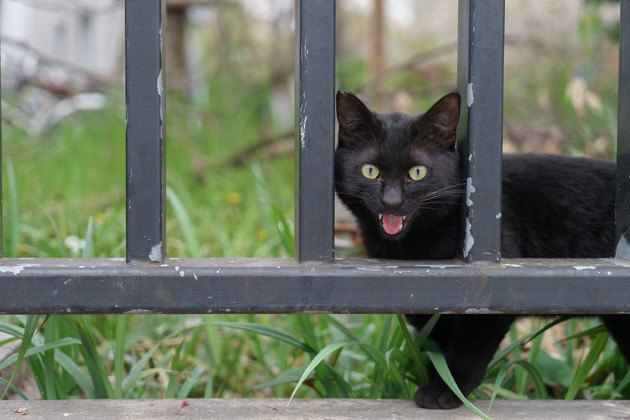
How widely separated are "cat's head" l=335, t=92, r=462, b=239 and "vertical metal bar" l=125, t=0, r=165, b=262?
0.50 metres

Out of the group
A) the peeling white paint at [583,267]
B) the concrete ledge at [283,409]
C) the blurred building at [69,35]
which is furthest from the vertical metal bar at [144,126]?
the blurred building at [69,35]

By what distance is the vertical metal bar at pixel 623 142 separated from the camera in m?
1.14

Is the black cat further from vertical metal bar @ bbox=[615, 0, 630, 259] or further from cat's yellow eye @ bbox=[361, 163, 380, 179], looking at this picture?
vertical metal bar @ bbox=[615, 0, 630, 259]

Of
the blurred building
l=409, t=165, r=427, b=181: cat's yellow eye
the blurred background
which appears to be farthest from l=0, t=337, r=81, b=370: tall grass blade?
the blurred building

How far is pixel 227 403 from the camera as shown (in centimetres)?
129

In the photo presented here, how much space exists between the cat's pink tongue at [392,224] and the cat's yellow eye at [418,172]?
0.09 m

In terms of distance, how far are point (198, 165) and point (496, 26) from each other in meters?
3.23

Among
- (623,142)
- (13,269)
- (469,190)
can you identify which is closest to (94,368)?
(13,269)

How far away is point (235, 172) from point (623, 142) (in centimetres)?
319

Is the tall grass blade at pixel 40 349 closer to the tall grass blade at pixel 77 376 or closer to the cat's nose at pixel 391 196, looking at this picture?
the tall grass blade at pixel 77 376

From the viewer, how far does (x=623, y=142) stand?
1.18 meters

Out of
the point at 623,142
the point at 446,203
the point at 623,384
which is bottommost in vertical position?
the point at 623,384

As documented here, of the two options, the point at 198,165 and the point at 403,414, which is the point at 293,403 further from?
the point at 198,165

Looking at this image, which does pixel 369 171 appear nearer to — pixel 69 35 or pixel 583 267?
pixel 583 267
